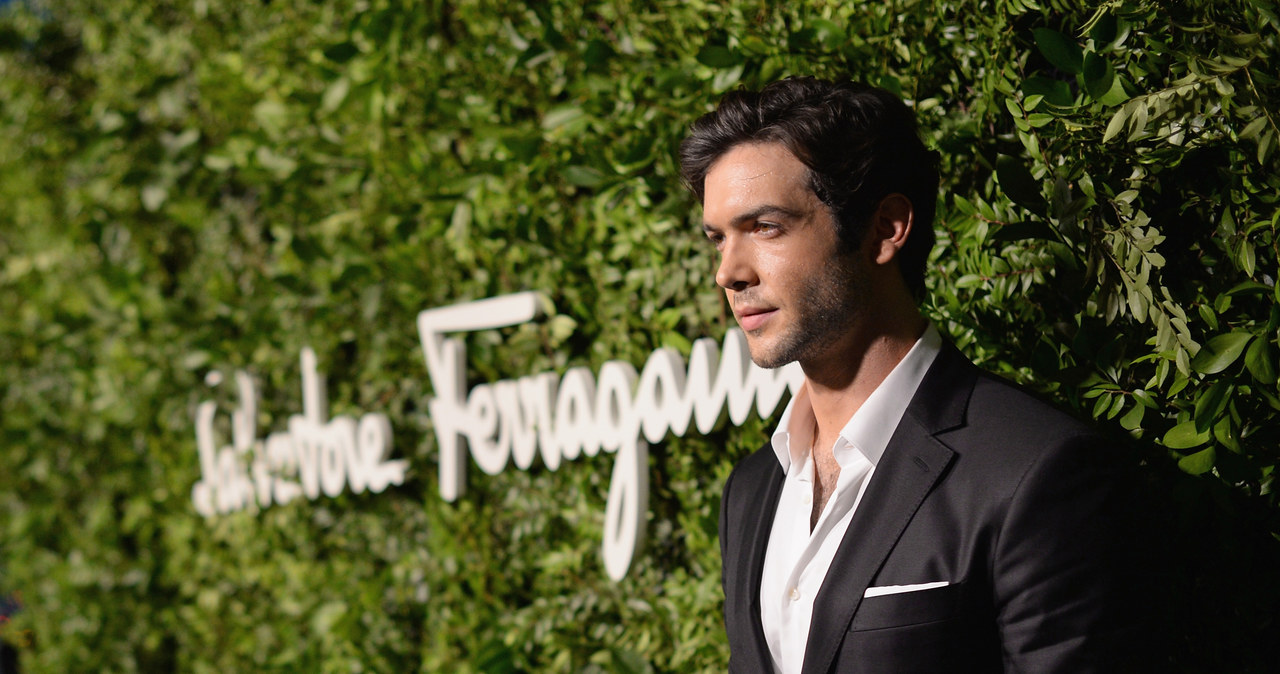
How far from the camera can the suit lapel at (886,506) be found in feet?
3.82

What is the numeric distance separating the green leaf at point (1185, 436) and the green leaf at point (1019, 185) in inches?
13.1

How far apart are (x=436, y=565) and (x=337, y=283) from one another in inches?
30.7

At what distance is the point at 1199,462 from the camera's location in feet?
4.04

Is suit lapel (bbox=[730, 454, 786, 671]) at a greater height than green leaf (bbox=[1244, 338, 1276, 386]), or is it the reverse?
green leaf (bbox=[1244, 338, 1276, 386])

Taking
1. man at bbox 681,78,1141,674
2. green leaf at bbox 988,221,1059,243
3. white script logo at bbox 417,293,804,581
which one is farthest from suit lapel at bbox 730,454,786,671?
green leaf at bbox 988,221,1059,243

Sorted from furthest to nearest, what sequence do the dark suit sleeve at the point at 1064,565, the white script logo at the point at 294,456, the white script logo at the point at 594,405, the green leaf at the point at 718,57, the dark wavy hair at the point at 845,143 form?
the white script logo at the point at 294,456 → the white script logo at the point at 594,405 → the green leaf at the point at 718,57 → the dark wavy hair at the point at 845,143 → the dark suit sleeve at the point at 1064,565

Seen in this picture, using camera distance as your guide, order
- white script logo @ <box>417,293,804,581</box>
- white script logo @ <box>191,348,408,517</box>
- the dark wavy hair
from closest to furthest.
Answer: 1. the dark wavy hair
2. white script logo @ <box>417,293,804,581</box>
3. white script logo @ <box>191,348,408,517</box>

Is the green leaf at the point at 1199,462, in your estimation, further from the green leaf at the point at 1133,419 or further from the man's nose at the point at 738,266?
the man's nose at the point at 738,266

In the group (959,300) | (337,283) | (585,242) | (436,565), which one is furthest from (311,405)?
(959,300)

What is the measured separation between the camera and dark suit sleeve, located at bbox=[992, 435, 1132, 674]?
1028mm

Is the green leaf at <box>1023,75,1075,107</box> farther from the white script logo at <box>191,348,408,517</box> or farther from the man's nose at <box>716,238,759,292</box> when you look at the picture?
the white script logo at <box>191,348,408,517</box>

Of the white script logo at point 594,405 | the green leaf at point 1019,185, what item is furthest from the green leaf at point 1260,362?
the white script logo at point 594,405

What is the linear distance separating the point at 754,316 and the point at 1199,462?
1.84 feet

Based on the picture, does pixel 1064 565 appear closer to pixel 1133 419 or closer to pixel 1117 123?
pixel 1133 419
